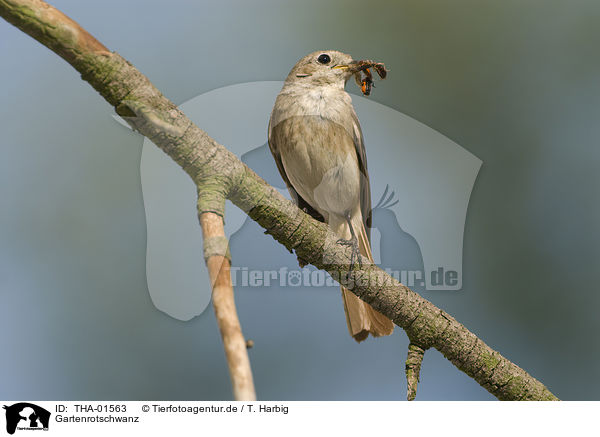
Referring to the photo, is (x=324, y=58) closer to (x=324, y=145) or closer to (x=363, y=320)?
(x=324, y=145)

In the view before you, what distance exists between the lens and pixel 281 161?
420cm

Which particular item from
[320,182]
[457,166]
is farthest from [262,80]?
[457,166]

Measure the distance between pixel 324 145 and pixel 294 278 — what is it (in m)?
1.07

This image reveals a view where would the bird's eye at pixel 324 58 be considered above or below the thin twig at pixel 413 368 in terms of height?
above

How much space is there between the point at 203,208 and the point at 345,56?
2885 millimetres

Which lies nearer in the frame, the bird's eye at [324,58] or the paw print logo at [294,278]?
the paw print logo at [294,278]

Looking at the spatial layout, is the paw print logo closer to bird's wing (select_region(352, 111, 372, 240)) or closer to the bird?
the bird

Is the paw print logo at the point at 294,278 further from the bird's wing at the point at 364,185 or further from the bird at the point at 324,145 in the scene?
the bird's wing at the point at 364,185

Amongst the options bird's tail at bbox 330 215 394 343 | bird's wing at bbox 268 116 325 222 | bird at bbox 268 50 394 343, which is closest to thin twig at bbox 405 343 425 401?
bird's tail at bbox 330 215 394 343

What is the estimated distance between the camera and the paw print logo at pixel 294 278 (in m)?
3.40

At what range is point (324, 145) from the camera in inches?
155

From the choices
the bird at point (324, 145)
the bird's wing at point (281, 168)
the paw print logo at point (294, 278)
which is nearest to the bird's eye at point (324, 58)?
the bird at point (324, 145)

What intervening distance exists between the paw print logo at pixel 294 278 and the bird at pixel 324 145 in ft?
2.40

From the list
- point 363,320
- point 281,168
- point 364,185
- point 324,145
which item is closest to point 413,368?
point 363,320
